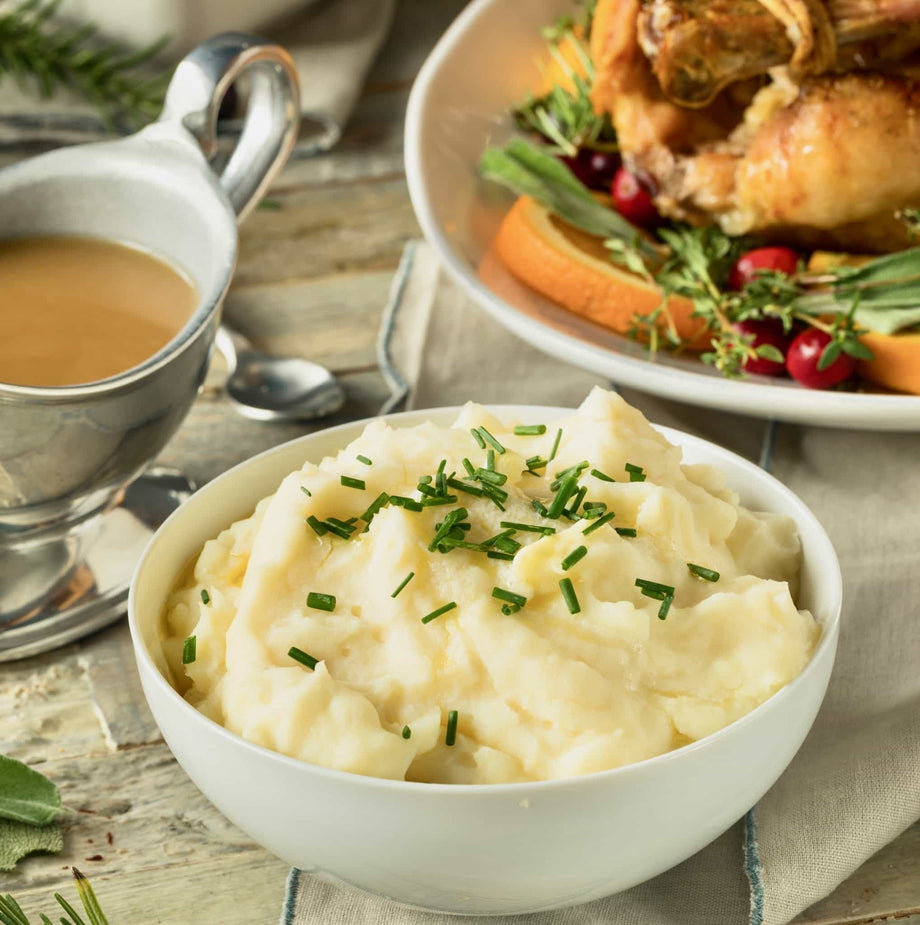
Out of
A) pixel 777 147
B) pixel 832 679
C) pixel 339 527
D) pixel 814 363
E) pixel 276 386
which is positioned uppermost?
pixel 339 527

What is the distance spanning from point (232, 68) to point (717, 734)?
1761 millimetres

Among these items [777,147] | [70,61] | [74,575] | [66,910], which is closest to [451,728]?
[66,910]

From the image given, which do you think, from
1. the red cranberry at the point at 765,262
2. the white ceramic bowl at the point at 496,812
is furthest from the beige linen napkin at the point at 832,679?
the red cranberry at the point at 765,262

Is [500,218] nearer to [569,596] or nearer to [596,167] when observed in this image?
[596,167]

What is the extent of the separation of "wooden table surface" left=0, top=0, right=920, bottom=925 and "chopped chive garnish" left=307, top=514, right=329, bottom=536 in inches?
20.9

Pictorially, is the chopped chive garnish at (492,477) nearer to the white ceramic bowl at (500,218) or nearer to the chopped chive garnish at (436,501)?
the chopped chive garnish at (436,501)

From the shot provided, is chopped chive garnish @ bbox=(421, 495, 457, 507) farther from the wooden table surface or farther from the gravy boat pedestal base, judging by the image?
the gravy boat pedestal base

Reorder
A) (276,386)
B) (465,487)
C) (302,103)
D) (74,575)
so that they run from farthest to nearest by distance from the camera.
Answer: (302,103), (276,386), (74,575), (465,487)

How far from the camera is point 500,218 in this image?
3.20m

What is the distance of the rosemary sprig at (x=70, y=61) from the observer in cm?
388

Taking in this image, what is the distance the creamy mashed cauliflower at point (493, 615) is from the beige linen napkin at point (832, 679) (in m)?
0.35

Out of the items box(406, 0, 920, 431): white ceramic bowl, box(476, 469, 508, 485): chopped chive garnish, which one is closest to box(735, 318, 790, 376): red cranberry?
box(406, 0, 920, 431): white ceramic bowl

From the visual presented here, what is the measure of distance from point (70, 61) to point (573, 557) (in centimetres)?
306

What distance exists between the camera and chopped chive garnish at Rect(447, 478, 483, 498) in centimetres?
169
